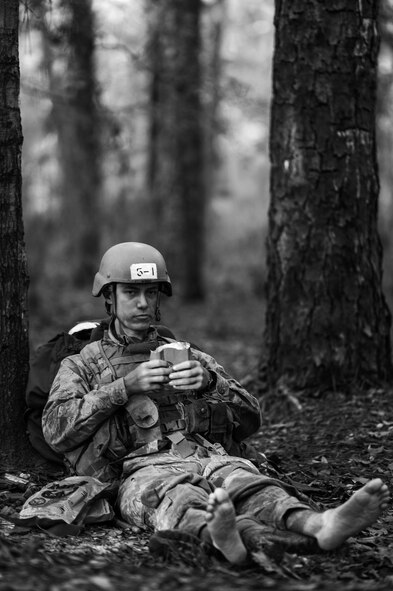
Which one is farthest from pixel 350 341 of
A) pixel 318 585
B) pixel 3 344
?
pixel 318 585

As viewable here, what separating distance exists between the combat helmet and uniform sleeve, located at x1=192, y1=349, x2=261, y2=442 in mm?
578

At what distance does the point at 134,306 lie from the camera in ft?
17.6

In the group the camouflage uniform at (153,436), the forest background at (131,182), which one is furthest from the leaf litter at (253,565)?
the forest background at (131,182)

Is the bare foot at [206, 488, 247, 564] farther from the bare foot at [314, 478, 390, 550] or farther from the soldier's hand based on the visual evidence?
the soldier's hand

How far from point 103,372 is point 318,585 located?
6.85 ft

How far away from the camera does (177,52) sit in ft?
57.9

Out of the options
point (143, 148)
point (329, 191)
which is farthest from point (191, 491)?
point (143, 148)

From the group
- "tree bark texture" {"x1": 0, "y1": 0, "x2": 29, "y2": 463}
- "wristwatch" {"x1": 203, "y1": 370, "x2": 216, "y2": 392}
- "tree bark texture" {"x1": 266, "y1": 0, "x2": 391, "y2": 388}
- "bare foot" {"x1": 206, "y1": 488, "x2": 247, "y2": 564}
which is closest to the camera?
"bare foot" {"x1": 206, "y1": 488, "x2": 247, "y2": 564}

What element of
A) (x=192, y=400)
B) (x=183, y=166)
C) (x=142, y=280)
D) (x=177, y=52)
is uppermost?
(x=177, y=52)

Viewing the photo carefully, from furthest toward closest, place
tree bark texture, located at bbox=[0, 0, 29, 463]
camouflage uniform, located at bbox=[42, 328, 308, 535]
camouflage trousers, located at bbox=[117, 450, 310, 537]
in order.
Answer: tree bark texture, located at bbox=[0, 0, 29, 463] < camouflage uniform, located at bbox=[42, 328, 308, 535] < camouflage trousers, located at bbox=[117, 450, 310, 537]

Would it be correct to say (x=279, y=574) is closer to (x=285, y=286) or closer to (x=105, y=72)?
(x=285, y=286)

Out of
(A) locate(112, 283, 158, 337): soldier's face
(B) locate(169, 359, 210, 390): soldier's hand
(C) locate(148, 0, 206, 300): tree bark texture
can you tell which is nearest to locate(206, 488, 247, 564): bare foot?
(B) locate(169, 359, 210, 390): soldier's hand

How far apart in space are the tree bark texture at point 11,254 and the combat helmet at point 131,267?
1.95 feet

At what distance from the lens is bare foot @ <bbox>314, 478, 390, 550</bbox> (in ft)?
13.2
